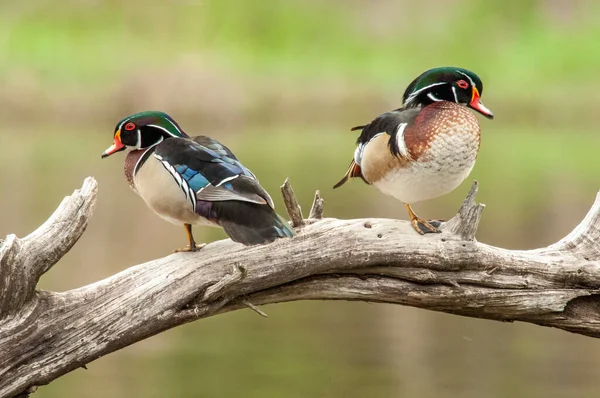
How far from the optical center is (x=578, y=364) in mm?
5559

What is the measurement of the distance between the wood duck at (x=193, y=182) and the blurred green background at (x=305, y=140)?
5.46 feet

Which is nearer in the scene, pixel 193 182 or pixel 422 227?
pixel 193 182

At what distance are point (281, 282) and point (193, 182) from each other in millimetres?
445

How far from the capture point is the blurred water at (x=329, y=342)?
5.23 m

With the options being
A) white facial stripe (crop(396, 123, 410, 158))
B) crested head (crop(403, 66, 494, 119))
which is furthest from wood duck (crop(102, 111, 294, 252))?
crested head (crop(403, 66, 494, 119))

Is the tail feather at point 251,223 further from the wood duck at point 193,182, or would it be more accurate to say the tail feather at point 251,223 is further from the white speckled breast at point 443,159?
the white speckled breast at point 443,159

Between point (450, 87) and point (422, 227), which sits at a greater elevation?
point (450, 87)

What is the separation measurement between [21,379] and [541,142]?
17.4 meters

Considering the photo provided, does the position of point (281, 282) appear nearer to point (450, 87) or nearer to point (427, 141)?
point (427, 141)

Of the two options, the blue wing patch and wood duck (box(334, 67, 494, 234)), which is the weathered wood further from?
the blue wing patch

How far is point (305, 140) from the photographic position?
19.2 m

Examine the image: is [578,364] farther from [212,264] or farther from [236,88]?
[236,88]

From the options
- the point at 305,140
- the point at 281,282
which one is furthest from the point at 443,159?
the point at 305,140

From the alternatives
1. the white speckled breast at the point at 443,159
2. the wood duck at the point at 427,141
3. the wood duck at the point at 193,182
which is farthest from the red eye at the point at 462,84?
the wood duck at the point at 193,182
